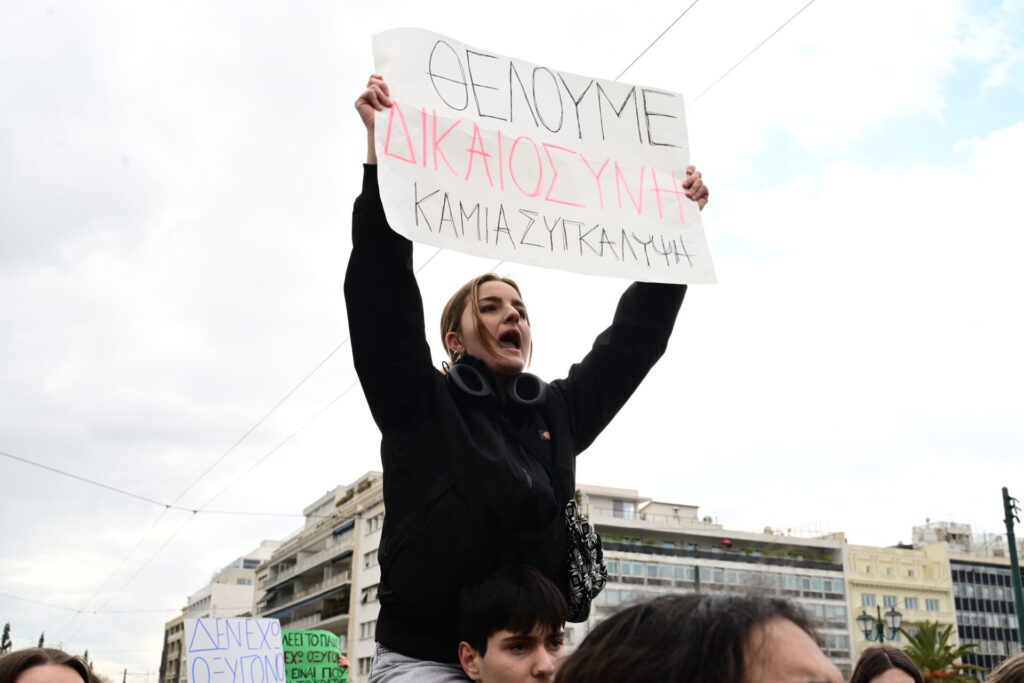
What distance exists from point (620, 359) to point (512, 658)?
2.94 ft

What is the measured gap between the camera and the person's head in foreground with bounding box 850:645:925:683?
4.42 metres

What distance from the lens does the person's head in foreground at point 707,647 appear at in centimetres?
103

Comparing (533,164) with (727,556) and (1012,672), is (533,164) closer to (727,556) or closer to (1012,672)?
(1012,672)

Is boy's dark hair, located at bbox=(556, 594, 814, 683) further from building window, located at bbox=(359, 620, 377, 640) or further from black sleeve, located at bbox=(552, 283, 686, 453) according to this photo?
building window, located at bbox=(359, 620, 377, 640)

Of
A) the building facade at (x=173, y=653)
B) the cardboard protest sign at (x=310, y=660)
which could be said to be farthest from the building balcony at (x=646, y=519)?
the cardboard protest sign at (x=310, y=660)

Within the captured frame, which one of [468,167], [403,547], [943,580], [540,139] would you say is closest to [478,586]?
[403,547]

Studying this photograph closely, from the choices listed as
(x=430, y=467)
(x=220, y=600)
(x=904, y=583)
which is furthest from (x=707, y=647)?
(x=220, y=600)

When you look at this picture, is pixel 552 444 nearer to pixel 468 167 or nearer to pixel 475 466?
pixel 475 466

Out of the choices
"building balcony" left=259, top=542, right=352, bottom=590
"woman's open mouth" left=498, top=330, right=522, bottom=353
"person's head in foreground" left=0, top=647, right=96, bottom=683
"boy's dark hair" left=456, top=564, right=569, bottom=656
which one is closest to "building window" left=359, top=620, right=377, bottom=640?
"building balcony" left=259, top=542, right=352, bottom=590

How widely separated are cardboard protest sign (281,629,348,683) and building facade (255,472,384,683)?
47.3 m

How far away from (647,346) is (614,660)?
189 centimetres

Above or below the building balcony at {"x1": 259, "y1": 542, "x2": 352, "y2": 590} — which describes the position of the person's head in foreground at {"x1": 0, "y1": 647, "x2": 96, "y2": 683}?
below

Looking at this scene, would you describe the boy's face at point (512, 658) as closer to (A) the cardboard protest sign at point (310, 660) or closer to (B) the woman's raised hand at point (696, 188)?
(B) the woman's raised hand at point (696, 188)

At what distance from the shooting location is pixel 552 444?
2.60 metres
